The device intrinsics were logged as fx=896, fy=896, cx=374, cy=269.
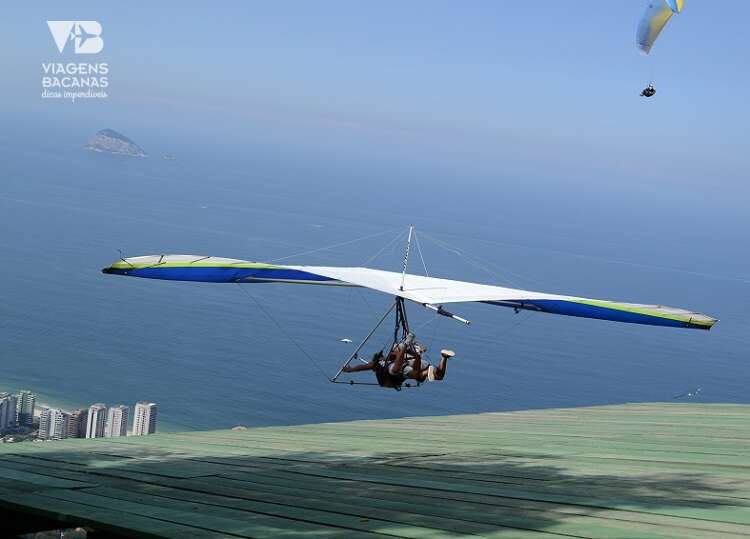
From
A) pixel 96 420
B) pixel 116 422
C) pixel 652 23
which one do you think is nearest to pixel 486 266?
pixel 116 422

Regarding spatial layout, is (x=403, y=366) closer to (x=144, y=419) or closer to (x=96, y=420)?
(x=96, y=420)

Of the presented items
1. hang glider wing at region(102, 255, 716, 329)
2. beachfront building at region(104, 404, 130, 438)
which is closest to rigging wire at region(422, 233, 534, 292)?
beachfront building at region(104, 404, 130, 438)

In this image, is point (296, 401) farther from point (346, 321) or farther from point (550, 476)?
point (550, 476)

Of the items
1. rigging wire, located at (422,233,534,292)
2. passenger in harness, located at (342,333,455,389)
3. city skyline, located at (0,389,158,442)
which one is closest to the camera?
passenger in harness, located at (342,333,455,389)

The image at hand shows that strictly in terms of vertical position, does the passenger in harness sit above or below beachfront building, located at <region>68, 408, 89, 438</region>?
above

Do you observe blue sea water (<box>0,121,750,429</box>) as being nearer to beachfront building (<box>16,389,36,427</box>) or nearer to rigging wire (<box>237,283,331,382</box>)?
rigging wire (<box>237,283,331,382</box>)

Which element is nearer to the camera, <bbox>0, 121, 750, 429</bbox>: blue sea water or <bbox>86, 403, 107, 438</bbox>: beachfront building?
<bbox>86, 403, 107, 438</bbox>: beachfront building
